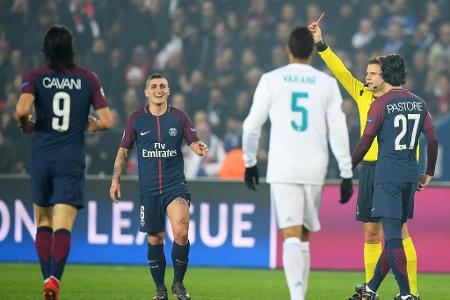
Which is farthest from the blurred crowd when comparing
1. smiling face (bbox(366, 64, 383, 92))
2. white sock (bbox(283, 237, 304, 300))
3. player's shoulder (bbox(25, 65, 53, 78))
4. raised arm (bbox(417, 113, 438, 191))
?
white sock (bbox(283, 237, 304, 300))

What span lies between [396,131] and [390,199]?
0.56 m

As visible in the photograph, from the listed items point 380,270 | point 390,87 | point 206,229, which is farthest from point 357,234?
point 390,87

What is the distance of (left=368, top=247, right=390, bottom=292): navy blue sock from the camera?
382 inches

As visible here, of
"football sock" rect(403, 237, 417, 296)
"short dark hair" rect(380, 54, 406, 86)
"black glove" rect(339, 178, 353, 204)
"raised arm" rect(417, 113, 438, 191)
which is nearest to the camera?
"black glove" rect(339, 178, 353, 204)

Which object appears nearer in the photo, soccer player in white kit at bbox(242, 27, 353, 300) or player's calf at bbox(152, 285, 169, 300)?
soccer player in white kit at bbox(242, 27, 353, 300)

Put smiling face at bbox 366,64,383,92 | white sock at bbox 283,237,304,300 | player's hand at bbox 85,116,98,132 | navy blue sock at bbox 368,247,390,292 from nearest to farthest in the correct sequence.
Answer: white sock at bbox 283,237,304,300 < player's hand at bbox 85,116,98,132 < navy blue sock at bbox 368,247,390,292 < smiling face at bbox 366,64,383,92

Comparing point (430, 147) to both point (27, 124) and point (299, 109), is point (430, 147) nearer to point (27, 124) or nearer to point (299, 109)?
point (299, 109)

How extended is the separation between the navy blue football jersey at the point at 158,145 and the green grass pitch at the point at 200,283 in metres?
1.31

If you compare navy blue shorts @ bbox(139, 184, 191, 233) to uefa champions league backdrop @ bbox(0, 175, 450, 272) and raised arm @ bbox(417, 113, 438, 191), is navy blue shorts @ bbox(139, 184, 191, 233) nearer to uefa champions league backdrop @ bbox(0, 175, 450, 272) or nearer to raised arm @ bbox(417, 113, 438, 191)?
raised arm @ bbox(417, 113, 438, 191)

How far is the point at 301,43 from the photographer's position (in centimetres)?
846

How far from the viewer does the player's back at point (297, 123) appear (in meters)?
8.43

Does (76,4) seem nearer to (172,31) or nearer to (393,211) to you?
(172,31)

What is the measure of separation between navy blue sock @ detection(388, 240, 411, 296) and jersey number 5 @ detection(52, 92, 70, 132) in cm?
283

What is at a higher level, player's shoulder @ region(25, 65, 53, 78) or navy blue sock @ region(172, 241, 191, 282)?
player's shoulder @ region(25, 65, 53, 78)
